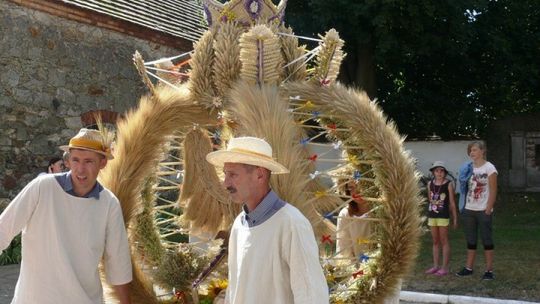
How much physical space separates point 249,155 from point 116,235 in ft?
3.42

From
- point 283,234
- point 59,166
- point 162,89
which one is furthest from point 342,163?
point 59,166

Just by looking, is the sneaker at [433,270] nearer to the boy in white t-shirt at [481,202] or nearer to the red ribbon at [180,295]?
the boy in white t-shirt at [481,202]

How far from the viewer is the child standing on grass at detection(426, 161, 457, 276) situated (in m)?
7.80

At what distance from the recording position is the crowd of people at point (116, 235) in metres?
2.81

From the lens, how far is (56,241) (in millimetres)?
3328

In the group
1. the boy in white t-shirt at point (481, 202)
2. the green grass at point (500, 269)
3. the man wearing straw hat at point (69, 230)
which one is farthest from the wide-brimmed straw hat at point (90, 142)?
the boy in white t-shirt at point (481, 202)

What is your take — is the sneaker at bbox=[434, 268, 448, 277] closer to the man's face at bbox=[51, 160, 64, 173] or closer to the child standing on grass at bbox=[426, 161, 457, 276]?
the child standing on grass at bbox=[426, 161, 457, 276]

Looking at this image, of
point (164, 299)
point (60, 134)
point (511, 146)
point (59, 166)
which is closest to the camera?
point (164, 299)

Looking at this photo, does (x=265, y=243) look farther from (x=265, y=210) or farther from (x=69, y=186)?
(x=69, y=186)

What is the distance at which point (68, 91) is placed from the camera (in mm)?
10688

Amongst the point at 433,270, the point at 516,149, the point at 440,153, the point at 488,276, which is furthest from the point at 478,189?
the point at 516,149

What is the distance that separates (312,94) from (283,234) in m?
1.21

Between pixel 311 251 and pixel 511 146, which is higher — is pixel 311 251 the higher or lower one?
the lower one

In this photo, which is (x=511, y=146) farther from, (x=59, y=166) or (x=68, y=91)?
(x=59, y=166)
